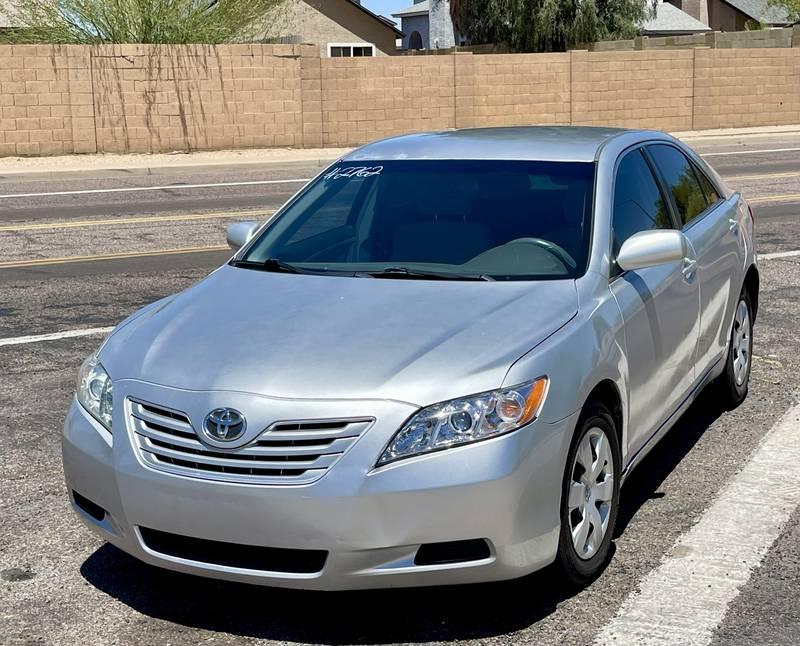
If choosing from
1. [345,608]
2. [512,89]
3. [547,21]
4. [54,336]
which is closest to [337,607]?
[345,608]

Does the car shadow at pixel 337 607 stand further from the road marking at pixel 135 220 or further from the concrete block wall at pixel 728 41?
the concrete block wall at pixel 728 41

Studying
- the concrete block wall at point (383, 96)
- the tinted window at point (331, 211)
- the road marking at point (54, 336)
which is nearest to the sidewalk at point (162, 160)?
the concrete block wall at point (383, 96)

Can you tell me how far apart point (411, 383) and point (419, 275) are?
3.59 ft

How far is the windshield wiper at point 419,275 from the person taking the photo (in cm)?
489

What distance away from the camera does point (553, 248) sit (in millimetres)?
5055

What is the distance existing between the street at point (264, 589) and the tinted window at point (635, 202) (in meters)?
1.17

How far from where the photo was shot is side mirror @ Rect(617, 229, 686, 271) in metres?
4.86

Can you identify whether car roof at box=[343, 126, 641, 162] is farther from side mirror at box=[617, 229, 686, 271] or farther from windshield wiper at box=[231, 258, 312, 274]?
windshield wiper at box=[231, 258, 312, 274]

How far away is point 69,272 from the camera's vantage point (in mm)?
11391

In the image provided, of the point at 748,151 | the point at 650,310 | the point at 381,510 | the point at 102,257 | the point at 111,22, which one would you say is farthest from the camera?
the point at 111,22

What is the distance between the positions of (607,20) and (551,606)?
46176mm

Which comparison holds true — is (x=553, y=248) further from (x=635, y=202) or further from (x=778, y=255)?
(x=778, y=255)

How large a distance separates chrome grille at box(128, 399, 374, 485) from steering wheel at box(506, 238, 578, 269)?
1.49 metres

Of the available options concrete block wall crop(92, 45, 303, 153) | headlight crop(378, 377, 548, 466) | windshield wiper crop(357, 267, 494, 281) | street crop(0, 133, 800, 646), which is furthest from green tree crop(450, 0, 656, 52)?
headlight crop(378, 377, 548, 466)
